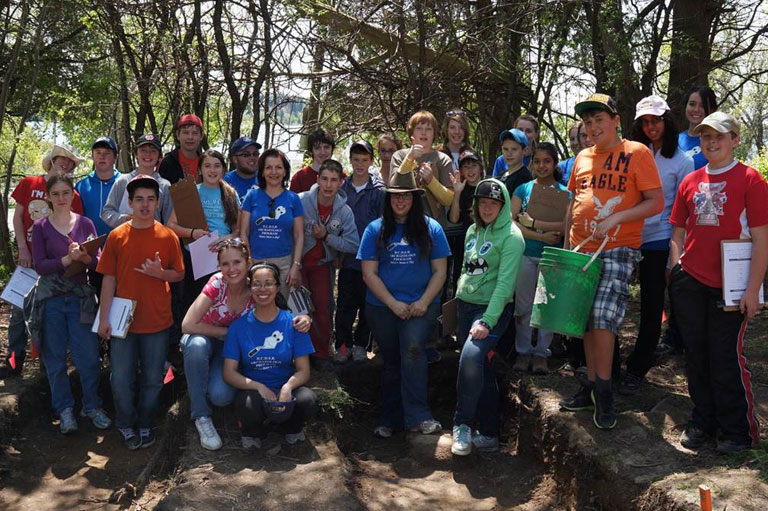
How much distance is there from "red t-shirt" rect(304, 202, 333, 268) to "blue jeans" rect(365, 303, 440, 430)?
0.87 metres

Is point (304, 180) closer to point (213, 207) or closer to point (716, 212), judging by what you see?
point (213, 207)

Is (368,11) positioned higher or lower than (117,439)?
higher

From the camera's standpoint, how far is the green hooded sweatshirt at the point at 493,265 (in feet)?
16.7

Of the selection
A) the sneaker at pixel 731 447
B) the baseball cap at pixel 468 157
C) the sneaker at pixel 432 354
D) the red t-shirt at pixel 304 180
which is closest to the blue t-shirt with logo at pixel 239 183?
the red t-shirt at pixel 304 180

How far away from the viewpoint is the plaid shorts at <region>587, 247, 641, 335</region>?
15.0 ft

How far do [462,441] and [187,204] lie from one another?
2.97 metres

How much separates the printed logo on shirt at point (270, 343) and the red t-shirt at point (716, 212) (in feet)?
9.10

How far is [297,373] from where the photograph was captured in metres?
5.04

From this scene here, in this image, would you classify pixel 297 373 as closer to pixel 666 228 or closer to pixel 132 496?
pixel 132 496

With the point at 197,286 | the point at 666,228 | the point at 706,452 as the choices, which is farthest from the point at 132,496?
the point at 666,228

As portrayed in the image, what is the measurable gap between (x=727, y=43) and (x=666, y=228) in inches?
202

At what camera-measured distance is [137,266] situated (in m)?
5.33

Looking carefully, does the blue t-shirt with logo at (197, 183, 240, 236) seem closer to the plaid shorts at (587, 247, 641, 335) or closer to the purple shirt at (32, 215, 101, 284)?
the purple shirt at (32, 215, 101, 284)

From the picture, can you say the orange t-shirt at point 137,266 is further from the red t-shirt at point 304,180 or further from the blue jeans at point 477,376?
the blue jeans at point 477,376
